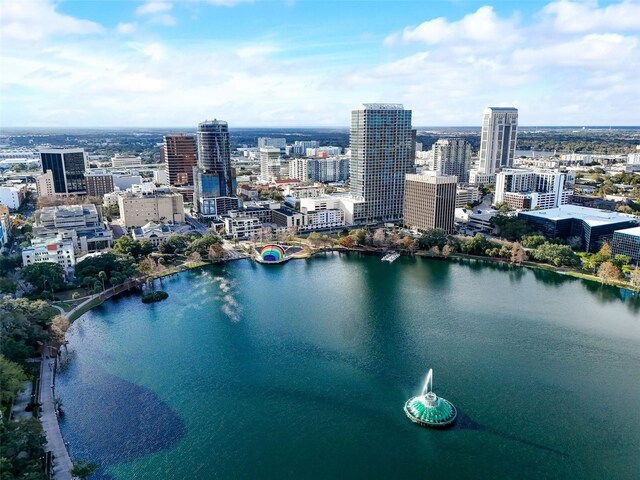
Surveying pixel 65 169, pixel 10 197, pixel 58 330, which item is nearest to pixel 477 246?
pixel 58 330

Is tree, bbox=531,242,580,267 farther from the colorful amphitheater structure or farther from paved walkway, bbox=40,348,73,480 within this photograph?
paved walkway, bbox=40,348,73,480

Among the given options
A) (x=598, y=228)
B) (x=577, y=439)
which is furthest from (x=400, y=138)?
(x=577, y=439)

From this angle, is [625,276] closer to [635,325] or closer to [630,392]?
[635,325]

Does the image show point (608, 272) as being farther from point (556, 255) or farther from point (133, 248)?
point (133, 248)

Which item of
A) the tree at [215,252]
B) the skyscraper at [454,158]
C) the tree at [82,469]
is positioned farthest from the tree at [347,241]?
the skyscraper at [454,158]

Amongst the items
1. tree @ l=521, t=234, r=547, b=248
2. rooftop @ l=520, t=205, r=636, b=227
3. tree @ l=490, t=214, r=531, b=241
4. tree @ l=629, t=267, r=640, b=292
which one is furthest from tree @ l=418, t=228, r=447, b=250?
tree @ l=629, t=267, r=640, b=292

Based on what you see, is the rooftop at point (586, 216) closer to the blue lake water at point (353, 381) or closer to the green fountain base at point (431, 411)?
the blue lake water at point (353, 381)
